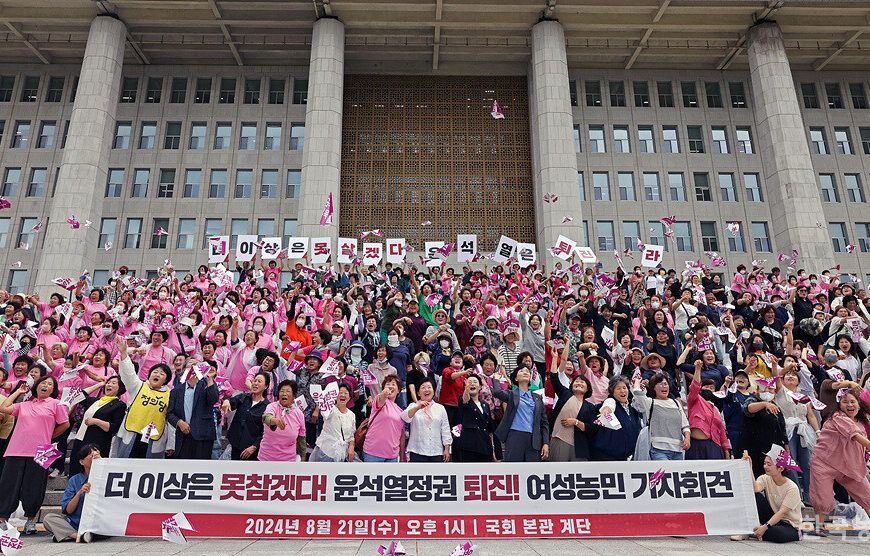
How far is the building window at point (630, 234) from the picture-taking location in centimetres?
3228

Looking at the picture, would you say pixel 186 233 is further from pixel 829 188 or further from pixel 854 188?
pixel 854 188

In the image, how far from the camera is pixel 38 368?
823 centimetres

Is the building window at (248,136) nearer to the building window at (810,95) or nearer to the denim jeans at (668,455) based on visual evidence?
the denim jeans at (668,455)

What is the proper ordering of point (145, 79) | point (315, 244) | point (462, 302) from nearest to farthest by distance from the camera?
point (462, 302)
point (315, 244)
point (145, 79)

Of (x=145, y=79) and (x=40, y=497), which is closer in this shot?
(x=40, y=497)

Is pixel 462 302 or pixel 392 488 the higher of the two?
pixel 462 302

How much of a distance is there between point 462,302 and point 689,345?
496 cm

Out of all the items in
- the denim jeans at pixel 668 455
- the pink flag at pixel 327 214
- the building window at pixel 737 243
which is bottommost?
the denim jeans at pixel 668 455

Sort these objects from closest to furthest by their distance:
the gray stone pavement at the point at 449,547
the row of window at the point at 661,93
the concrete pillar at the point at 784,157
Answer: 1. the gray stone pavement at the point at 449,547
2. the concrete pillar at the point at 784,157
3. the row of window at the point at 661,93

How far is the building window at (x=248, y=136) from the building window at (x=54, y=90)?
11.1 meters

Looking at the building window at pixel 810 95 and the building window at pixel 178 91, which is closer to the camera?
the building window at pixel 178 91

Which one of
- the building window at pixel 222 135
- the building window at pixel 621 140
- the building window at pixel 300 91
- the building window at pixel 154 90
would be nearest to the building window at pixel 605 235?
the building window at pixel 621 140

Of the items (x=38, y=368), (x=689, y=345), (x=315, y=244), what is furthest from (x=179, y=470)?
(x=315, y=244)

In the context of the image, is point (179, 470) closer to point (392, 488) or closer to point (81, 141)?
point (392, 488)
